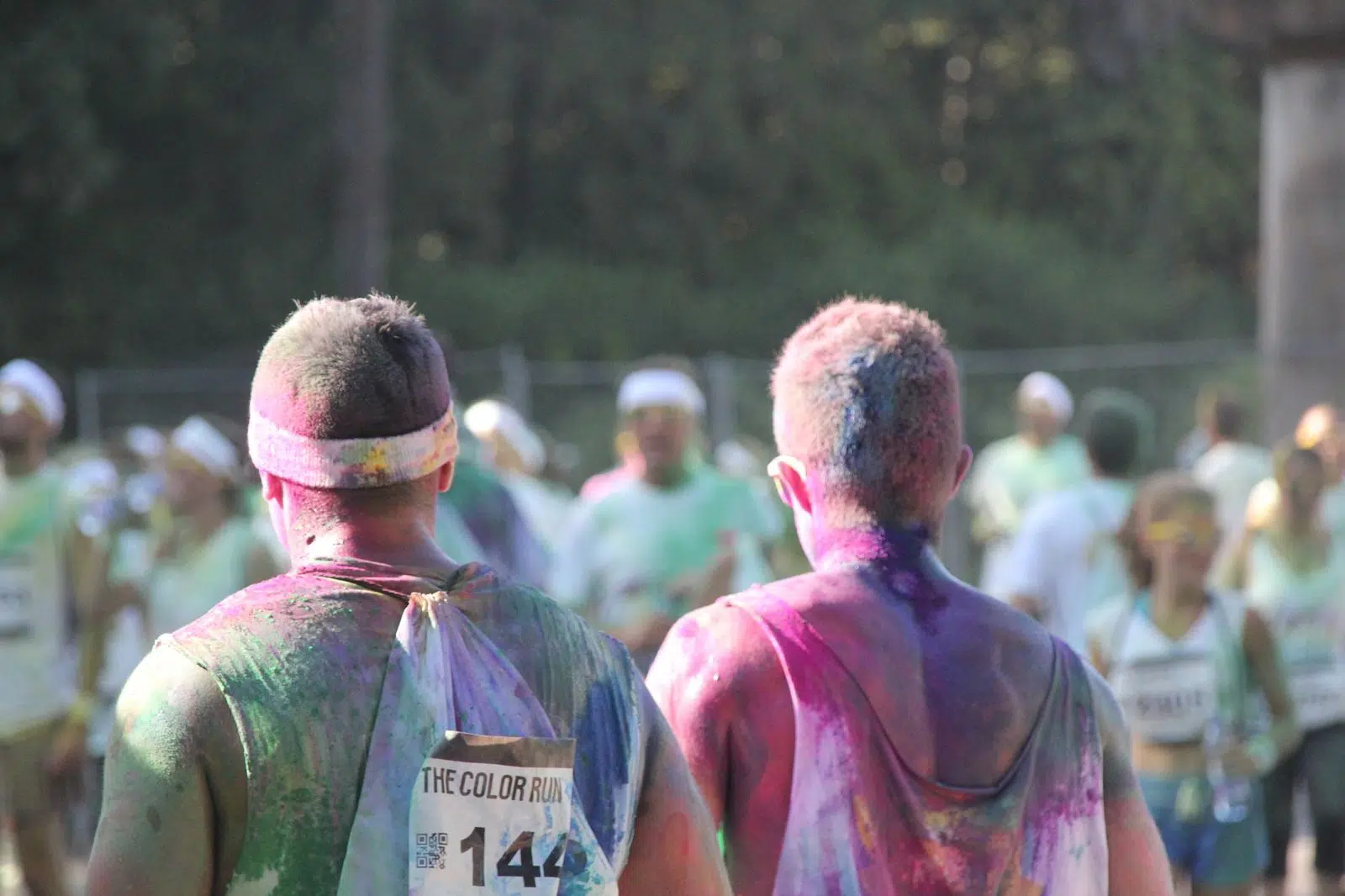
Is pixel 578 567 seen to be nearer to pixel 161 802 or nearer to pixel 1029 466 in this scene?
pixel 1029 466

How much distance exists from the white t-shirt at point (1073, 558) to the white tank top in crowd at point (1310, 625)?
1.82 feet

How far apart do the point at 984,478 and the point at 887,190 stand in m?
21.7

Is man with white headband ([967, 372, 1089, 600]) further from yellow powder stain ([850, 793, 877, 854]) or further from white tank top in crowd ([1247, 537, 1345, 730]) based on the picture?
yellow powder stain ([850, 793, 877, 854])

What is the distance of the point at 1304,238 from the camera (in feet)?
41.5

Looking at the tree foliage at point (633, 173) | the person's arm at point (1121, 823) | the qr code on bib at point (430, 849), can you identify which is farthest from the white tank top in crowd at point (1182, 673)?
the tree foliage at point (633, 173)

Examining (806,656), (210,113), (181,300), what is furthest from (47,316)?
(806,656)

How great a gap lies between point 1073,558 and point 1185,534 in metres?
1.84

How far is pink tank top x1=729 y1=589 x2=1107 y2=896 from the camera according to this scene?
8.89 feet

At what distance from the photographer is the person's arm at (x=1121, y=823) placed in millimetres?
2840

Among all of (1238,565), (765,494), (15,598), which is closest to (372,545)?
(15,598)

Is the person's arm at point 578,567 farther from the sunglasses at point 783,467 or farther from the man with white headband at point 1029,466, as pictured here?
the sunglasses at point 783,467

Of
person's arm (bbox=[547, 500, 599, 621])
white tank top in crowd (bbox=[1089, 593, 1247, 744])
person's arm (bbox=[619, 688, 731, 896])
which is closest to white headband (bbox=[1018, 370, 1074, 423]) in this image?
person's arm (bbox=[547, 500, 599, 621])

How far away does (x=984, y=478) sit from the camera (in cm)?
1125

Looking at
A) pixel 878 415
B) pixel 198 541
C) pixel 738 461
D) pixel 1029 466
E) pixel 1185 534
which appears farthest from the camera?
pixel 738 461
